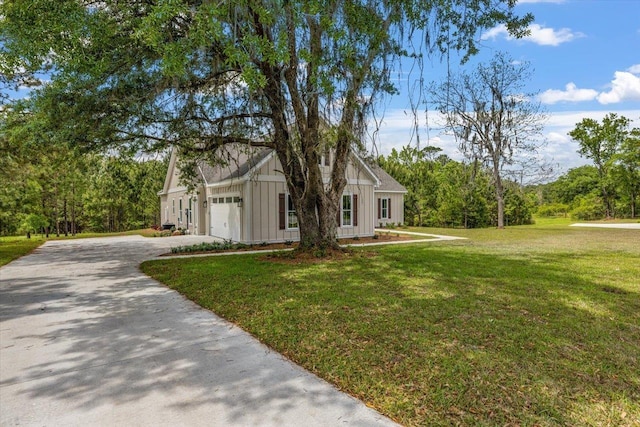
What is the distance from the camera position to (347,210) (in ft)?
54.0

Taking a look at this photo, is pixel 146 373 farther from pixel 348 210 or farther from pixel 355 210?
pixel 355 210

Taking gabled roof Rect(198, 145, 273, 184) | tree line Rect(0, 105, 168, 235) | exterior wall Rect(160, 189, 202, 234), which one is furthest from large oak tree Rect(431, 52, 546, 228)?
tree line Rect(0, 105, 168, 235)

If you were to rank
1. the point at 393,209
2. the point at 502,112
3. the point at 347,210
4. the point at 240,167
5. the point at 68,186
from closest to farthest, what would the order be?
the point at 240,167 < the point at 347,210 < the point at 502,112 < the point at 68,186 < the point at 393,209

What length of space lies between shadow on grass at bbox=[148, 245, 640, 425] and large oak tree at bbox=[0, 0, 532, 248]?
344cm

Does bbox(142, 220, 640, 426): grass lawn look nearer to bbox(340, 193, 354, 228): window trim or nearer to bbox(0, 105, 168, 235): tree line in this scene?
bbox(0, 105, 168, 235): tree line

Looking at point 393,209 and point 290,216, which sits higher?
point 393,209

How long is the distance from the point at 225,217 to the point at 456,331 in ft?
42.6

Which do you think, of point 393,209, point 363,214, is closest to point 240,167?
point 363,214

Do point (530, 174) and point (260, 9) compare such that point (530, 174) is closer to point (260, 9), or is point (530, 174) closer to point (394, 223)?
point (394, 223)

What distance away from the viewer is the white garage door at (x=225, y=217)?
48.4 feet

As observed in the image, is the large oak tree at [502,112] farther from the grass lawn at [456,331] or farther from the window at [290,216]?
the grass lawn at [456,331]

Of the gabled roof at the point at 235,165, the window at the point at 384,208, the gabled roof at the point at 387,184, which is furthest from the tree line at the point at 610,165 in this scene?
the gabled roof at the point at 235,165

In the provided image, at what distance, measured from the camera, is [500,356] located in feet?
11.4

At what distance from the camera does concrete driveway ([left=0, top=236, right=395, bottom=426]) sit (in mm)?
A: 2623
